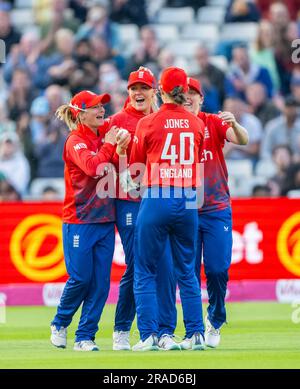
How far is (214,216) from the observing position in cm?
1150

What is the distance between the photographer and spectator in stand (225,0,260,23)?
2300cm

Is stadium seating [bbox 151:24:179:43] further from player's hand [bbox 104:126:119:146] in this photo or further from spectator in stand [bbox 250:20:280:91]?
player's hand [bbox 104:126:119:146]

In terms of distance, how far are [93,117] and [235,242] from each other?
603 centimetres

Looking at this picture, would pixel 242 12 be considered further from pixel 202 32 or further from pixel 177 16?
pixel 177 16

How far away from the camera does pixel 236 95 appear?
21.5 meters

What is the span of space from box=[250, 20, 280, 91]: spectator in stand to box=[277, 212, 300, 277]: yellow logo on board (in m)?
5.64

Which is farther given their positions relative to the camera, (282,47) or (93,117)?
(282,47)

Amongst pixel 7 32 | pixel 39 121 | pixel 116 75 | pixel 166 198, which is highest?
pixel 7 32

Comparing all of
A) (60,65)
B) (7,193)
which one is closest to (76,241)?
(7,193)

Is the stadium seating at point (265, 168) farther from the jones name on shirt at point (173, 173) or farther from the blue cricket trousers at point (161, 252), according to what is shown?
the jones name on shirt at point (173, 173)

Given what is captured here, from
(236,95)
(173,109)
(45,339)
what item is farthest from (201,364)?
(236,95)

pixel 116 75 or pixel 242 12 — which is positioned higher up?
pixel 242 12

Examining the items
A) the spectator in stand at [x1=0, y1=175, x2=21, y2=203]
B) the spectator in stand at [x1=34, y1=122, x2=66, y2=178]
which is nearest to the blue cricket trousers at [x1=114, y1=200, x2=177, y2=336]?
the spectator in stand at [x1=0, y1=175, x2=21, y2=203]
